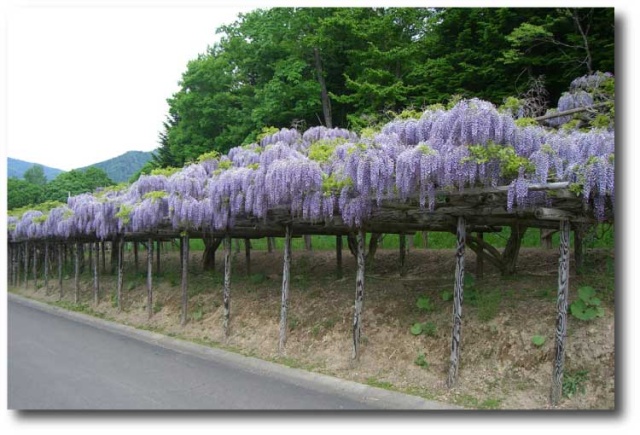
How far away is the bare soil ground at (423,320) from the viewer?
6777 mm

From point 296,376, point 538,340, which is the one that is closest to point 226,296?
point 296,376

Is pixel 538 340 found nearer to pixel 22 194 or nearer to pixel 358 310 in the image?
pixel 358 310

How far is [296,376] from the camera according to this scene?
8.21 meters

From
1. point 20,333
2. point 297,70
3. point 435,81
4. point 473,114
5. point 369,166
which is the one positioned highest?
point 297,70

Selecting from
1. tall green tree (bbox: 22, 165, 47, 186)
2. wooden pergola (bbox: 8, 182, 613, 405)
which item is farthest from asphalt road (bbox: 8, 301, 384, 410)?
tall green tree (bbox: 22, 165, 47, 186)

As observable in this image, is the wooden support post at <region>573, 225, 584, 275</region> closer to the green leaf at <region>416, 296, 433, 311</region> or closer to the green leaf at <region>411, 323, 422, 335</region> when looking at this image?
the green leaf at <region>416, 296, 433, 311</region>

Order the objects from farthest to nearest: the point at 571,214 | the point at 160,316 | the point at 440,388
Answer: the point at 160,316 < the point at 440,388 < the point at 571,214

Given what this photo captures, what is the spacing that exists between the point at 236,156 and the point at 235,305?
3.69 metres

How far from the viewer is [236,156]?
12570mm

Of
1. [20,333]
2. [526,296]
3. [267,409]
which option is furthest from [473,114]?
[20,333]

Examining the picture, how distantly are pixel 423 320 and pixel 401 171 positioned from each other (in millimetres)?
3155

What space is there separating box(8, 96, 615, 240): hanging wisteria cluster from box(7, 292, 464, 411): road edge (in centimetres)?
254

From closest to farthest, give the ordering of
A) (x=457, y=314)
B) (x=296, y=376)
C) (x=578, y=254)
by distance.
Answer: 1. (x=457, y=314)
2. (x=296, y=376)
3. (x=578, y=254)

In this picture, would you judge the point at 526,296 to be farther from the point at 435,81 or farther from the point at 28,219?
the point at 28,219
